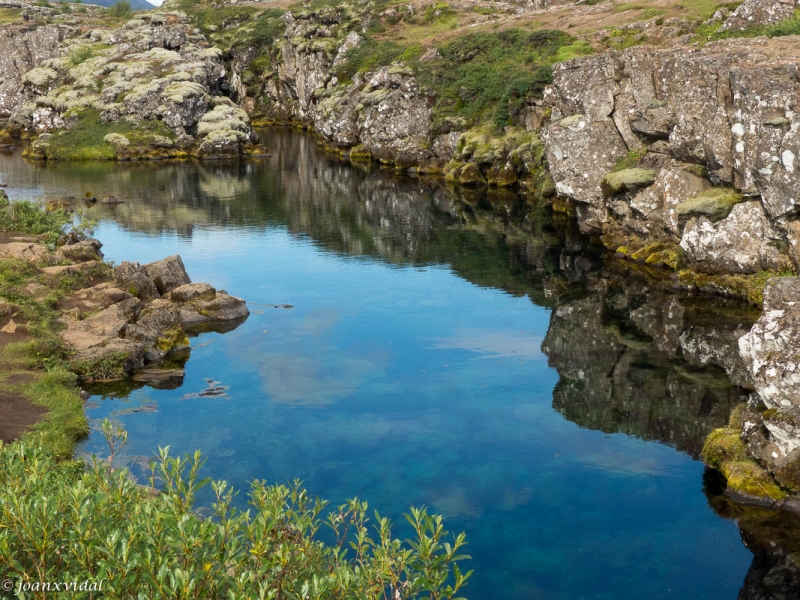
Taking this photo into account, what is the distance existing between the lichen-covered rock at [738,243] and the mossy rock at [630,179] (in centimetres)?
649

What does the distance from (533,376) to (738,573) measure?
16040 millimetres

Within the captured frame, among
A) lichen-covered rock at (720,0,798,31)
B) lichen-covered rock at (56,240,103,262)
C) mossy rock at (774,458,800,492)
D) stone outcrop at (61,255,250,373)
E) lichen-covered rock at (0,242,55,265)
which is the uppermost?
lichen-covered rock at (720,0,798,31)

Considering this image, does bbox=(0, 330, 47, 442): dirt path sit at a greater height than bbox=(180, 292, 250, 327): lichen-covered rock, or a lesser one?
greater

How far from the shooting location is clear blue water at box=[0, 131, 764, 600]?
24.2 metres

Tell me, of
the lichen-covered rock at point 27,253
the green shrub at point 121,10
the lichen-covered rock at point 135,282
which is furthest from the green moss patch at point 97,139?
the green shrub at point 121,10

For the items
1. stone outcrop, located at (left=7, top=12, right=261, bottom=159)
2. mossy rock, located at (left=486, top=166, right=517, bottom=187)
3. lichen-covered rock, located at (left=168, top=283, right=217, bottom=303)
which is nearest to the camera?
lichen-covered rock, located at (left=168, top=283, right=217, bottom=303)

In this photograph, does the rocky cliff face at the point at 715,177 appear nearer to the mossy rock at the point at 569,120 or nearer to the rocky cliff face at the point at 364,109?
the mossy rock at the point at 569,120

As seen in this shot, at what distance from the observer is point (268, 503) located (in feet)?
44.7

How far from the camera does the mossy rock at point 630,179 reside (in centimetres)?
5416

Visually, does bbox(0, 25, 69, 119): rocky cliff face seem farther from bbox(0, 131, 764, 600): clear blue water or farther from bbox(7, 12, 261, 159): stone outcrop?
bbox(0, 131, 764, 600): clear blue water

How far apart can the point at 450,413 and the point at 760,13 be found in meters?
60.7

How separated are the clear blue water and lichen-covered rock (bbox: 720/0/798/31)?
2857 cm

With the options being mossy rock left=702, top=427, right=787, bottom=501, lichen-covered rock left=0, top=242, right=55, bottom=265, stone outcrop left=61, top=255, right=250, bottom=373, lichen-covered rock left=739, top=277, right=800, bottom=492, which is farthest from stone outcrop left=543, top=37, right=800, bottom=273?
lichen-covered rock left=0, top=242, right=55, bottom=265

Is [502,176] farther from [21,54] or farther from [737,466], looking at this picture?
[21,54]
